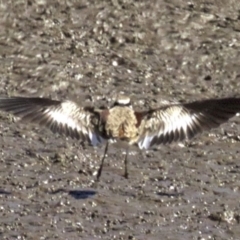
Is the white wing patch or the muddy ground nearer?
the muddy ground

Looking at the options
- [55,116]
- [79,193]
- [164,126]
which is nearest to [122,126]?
[164,126]

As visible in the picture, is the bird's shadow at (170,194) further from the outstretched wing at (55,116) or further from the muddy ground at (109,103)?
the outstretched wing at (55,116)

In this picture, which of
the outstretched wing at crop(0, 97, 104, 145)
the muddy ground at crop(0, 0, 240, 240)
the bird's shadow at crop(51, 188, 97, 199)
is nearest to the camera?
the muddy ground at crop(0, 0, 240, 240)

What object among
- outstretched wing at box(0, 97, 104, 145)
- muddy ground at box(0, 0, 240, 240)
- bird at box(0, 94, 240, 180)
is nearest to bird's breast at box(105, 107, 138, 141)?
bird at box(0, 94, 240, 180)

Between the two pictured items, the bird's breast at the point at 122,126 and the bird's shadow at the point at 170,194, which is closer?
the bird's breast at the point at 122,126

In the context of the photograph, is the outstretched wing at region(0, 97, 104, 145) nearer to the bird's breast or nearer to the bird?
the bird

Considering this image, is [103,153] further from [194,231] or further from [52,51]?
[52,51]

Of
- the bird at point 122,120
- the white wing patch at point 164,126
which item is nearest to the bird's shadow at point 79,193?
the bird at point 122,120
